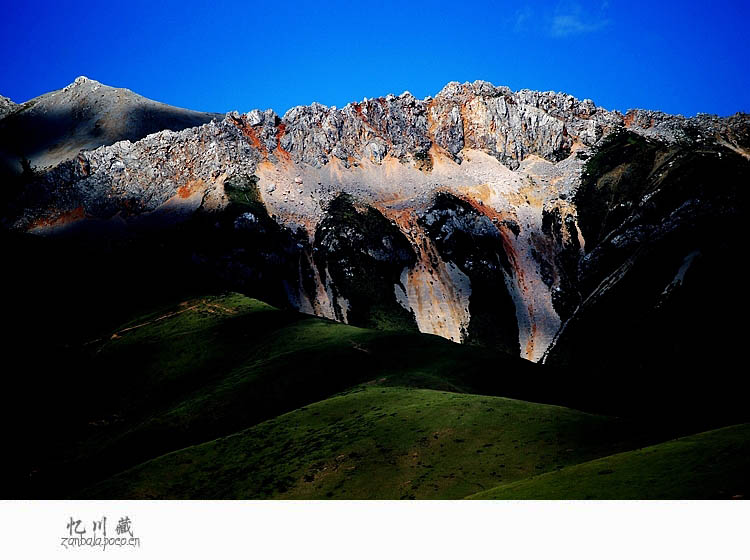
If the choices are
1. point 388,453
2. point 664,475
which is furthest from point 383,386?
point 664,475

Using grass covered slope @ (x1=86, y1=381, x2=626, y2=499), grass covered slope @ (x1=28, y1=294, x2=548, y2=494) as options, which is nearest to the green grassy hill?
grass covered slope @ (x1=86, y1=381, x2=626, y2=499)

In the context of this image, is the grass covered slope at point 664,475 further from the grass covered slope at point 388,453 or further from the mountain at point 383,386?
the grass covered slope at point 388,453

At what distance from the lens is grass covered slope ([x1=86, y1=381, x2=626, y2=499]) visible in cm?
3794

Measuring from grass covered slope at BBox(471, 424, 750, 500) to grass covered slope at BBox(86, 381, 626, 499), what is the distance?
278 inches

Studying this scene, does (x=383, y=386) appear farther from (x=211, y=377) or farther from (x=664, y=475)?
(x=664, y=475)

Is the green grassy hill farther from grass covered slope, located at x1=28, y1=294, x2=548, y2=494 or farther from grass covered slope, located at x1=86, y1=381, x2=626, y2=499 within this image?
grass covered slope, located at x1=28, y1=294, x2=548, y2=494

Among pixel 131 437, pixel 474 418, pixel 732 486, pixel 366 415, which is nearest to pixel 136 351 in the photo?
pixel 131 437

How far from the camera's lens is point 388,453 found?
1681 inches

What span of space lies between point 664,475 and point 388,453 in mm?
21362

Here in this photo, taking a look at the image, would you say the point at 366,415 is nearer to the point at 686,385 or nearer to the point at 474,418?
the point at 474,418

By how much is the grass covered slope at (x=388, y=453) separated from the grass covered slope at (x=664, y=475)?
23.2 ft

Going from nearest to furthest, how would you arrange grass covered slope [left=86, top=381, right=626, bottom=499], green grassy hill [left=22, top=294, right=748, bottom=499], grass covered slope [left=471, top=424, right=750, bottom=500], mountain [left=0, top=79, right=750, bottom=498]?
1. grass covered slope [left=471, top=424, right=750, bottom=500]
2. grass covered slope [left=86, top=381, right=626, bottom=499]
3. mountain [left=0, top=79, right=750, bottom=498]
4. green grassy hill [left=22, top=294, right=748, bottom=499]

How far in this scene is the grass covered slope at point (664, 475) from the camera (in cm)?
2288
